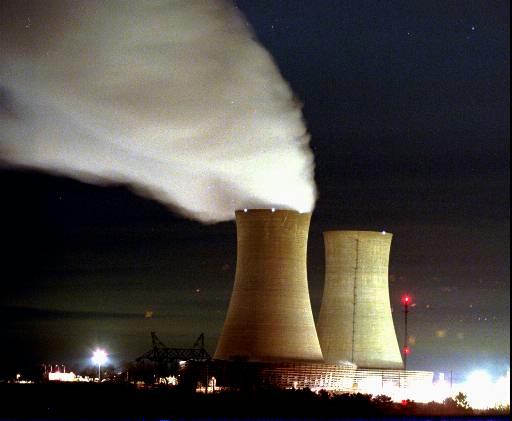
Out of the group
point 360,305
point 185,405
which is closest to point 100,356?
point 185,405

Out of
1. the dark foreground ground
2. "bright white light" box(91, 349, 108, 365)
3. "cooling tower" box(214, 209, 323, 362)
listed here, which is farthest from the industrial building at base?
"bright white light" box(91, 349, 108, 365)

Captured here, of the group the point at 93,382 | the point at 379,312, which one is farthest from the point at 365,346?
the point at 93,382

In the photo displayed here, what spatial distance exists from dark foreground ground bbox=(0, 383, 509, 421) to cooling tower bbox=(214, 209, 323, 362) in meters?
4.11

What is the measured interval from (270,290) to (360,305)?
605 centimetres

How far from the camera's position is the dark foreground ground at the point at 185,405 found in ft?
150

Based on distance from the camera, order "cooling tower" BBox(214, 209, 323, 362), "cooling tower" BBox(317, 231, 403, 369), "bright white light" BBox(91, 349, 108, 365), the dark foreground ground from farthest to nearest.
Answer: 1. "bright white light" BBox(91, 349, 108, 365)
2. "cooling tower" BBox(317, 231, 403, 369)
3. the dark foreground ground
4. "cooling tower" BBox(214, 209, 323, 362)

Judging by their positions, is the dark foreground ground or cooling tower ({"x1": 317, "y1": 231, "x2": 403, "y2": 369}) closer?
the dark foreground ground

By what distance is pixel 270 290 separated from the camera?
40.7m

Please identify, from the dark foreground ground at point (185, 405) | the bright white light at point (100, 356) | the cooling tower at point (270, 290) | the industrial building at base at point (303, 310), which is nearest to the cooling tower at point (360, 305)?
the industrial building at base at point (303, 310)

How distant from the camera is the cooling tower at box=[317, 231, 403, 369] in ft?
150

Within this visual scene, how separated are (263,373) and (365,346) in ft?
14.0

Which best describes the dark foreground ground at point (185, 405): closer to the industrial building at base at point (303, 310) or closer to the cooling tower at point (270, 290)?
the industrial building at base at point (303, 310)

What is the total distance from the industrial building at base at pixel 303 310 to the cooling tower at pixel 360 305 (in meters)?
0.03

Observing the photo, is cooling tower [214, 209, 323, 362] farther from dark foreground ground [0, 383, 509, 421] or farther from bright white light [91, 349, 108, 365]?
bright white light [91, 349, 108, 365]
